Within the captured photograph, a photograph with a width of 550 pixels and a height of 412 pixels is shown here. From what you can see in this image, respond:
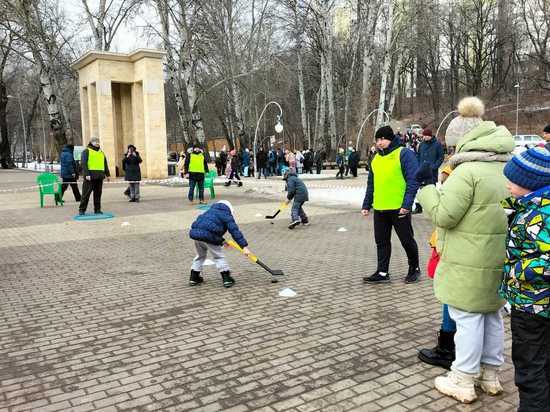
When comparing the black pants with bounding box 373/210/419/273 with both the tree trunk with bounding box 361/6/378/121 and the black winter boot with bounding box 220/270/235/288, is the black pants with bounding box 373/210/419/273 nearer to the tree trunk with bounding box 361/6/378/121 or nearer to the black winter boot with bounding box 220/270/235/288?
the black winter boot with bounding box 220/270/235/288

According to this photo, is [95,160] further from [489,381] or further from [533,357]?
[533,357]

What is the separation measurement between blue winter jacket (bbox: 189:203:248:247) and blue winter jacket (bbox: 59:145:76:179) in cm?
1029

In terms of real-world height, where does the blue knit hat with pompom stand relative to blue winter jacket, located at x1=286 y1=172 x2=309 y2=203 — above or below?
above

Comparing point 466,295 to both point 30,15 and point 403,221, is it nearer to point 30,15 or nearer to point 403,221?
point 403,221

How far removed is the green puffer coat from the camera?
312 centimetres

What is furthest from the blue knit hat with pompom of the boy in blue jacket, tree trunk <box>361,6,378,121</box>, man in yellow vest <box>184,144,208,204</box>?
tree trunk <box>361,6,378,121</box>

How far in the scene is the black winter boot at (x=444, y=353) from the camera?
3723 mm

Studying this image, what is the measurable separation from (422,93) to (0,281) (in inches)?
2446

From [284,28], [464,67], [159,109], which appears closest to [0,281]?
[159,109]

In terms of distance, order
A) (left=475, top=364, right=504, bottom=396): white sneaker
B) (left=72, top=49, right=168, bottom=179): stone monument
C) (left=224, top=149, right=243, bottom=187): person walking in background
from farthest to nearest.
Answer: (left=72, top=49, right=168, bottom=179): stone monument, (left=224, top=149, right=243, bottom=187): person walking in background, (left=475, top=364, right=504, bottom=396): white sneaker

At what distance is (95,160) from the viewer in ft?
39.1

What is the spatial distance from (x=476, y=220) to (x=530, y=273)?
0.64m

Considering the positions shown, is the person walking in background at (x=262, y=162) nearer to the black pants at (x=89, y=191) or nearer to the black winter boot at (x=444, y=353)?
the black pants at (x=89, y=191)

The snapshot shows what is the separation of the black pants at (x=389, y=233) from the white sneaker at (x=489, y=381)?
2.58 metres
